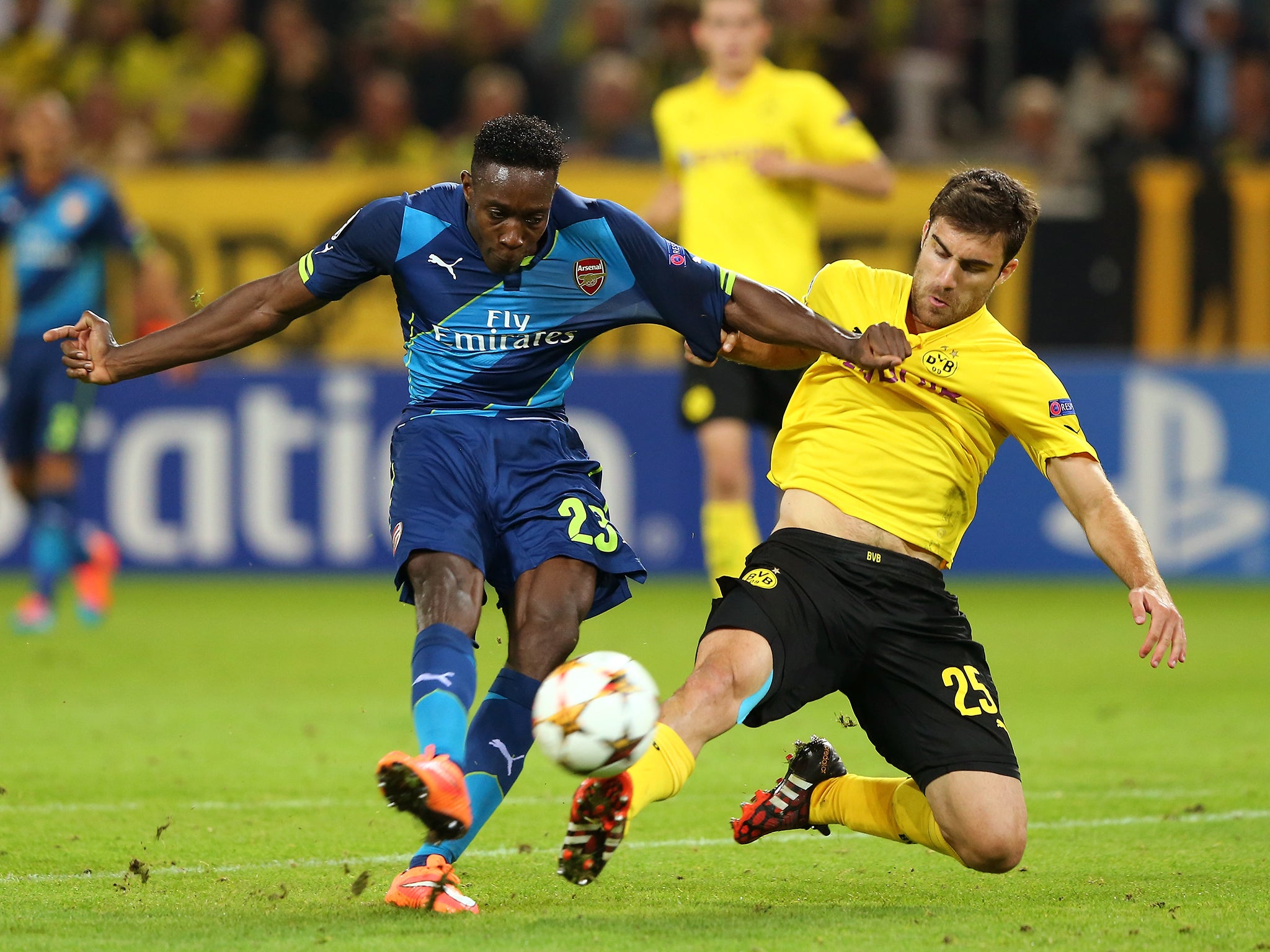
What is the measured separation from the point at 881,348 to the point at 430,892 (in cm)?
173

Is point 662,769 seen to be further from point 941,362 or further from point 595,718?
point 941,362

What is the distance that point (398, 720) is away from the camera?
7.53m

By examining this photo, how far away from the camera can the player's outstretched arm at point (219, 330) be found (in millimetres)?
4645

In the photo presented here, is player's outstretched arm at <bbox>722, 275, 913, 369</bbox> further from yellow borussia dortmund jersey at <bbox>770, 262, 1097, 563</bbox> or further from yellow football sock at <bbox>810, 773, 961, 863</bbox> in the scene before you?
yellow football sock at <bbox>810, 773, 961, 863</bbox>

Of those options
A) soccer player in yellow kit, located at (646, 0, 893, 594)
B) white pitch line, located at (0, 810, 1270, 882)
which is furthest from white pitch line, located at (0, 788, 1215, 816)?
soccer player in yellow kit, located at (646, 0, 893, 594)

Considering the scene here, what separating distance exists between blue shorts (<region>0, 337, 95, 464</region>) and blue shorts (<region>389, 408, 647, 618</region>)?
19.0 ft

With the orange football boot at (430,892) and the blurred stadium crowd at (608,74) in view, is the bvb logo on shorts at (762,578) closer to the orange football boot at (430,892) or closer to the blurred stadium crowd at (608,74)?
the orange football boot at (430,892)

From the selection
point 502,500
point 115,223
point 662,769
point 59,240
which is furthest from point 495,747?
point 59,240

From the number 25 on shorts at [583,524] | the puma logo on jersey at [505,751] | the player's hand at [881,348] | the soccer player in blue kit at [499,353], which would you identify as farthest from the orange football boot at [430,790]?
the player's hand at [881,348]

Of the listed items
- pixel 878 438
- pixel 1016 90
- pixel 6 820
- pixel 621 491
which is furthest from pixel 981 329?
pixel 1016 90

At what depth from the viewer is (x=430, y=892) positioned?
4375mm

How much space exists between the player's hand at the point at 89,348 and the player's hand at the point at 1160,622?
102 inches

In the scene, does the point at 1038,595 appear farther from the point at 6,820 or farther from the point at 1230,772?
the point at 6,820

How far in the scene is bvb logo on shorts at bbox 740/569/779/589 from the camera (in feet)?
15.5
